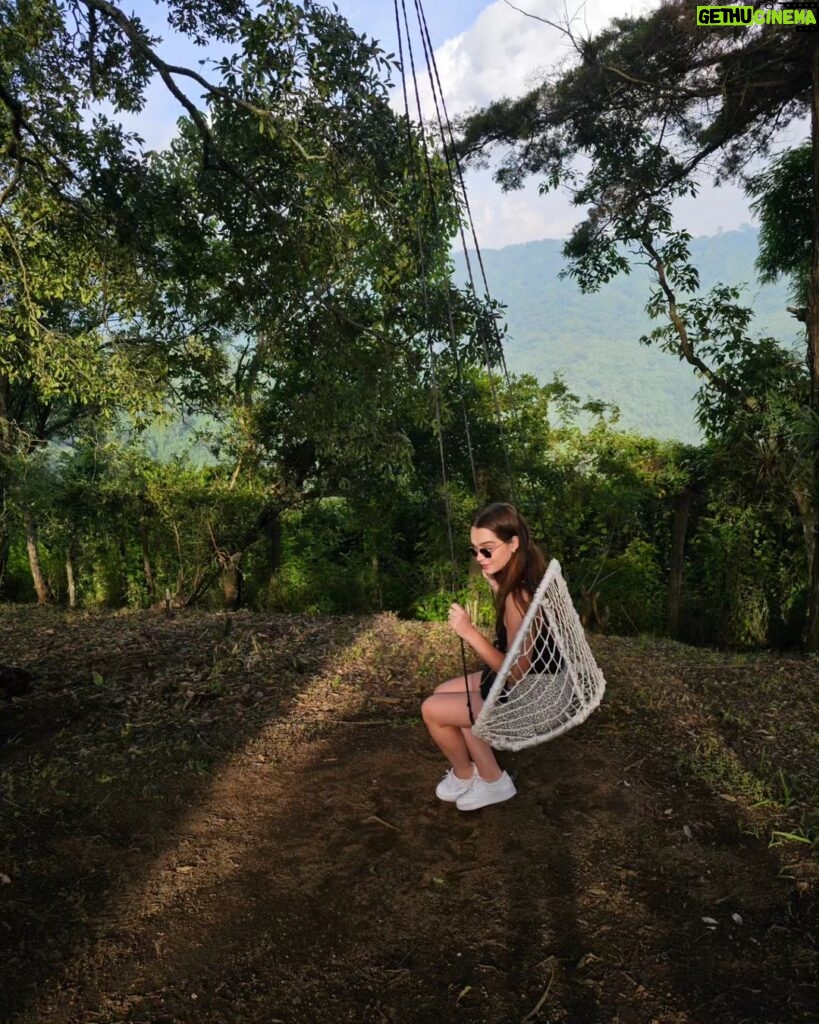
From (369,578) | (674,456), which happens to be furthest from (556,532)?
(369,578)

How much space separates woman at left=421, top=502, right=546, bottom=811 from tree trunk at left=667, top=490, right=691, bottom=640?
19.9 feet

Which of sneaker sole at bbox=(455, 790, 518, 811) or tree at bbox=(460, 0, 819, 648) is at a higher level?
tree at bbox=(460, 0, 819, 648)

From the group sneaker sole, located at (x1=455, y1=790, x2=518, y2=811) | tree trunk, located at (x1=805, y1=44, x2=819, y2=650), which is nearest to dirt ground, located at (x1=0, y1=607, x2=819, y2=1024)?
sneaker sole, located at (x1=455, y1=790, x2=518, y2=811)

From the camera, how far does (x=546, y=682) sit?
2.55 meters

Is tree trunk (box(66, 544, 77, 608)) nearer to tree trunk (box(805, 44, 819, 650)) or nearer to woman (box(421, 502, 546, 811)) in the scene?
woman (box(421, 502, 546, 811))

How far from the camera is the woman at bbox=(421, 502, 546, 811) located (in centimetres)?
257

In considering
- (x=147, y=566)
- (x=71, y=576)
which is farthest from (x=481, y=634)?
(x=71, y=576)

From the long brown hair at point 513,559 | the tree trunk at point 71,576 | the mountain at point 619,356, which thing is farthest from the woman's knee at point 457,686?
the mountain at point 619,356

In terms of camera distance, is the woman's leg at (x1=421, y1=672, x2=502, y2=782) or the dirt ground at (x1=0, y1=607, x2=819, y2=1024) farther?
the woman's leg at (x1=421, y1=672, x2=502, y2=782)

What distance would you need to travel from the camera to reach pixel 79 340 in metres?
5.21

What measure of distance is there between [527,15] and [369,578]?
20.1ft

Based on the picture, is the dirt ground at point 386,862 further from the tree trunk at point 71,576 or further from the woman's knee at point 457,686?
the tree trunk at point 71,576

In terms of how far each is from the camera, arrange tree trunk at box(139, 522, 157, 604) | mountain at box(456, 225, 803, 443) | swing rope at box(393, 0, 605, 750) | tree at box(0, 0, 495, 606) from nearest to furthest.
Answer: swing rope at box(393, 0, 605, 750) < tree at box(0, 0, 495, 606) < tree trunk at box(139, 522, 157, 604) < mountain at box(456, 225, 803, 443)

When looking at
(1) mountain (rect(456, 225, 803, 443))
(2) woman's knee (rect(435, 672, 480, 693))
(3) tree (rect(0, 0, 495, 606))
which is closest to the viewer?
(2) woman's knee (rect(435, 672, 480, 693))
